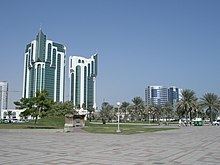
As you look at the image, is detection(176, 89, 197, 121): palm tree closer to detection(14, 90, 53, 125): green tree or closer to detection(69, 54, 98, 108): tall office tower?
detection(14, 90, 53, 125): green tree

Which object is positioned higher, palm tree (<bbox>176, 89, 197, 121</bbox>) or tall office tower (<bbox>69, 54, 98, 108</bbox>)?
tall office tower (<bbox>69, 54, 98, 108</bbox>)

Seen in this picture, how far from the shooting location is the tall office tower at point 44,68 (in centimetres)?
12788

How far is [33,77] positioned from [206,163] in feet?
408

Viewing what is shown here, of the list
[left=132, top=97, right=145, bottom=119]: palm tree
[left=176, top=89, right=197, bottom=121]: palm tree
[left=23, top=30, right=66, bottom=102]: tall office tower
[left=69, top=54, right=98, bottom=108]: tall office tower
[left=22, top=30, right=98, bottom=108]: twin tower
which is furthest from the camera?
[left=69, top=54, right=98, bottom=108]: tall office tower

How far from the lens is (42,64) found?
12862cm

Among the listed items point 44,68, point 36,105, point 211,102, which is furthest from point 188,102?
point 44,68

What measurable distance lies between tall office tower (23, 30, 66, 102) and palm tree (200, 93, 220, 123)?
230 feet

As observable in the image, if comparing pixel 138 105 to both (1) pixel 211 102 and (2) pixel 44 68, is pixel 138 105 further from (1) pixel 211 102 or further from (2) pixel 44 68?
(2) pixel 44 68

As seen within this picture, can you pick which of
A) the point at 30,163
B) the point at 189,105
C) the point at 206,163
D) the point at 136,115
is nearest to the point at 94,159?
the point at 30,163

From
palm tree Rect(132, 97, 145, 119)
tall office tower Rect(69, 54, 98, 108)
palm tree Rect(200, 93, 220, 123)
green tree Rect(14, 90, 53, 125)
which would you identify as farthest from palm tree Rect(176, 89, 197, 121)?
tall office tower Rect(69, 54, 98, 108)

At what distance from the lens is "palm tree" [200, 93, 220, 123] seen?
8682 cm

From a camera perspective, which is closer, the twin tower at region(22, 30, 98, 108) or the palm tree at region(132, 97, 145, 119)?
the palm tree at region(132, 97, 145, 119)

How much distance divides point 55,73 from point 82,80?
15.3 m

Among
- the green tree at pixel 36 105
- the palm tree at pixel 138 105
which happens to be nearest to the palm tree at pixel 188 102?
the palm tree at pixel 138 105
